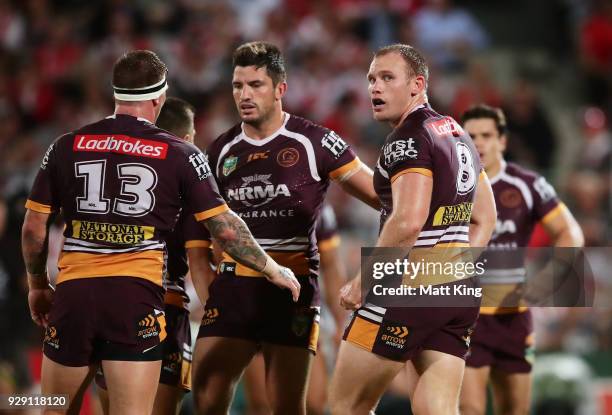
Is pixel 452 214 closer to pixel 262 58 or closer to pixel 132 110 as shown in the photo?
pixel 262 58

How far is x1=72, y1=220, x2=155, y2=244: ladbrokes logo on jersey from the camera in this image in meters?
6.12

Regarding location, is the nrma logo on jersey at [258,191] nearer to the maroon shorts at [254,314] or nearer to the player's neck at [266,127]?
the player's neck at [266,127]

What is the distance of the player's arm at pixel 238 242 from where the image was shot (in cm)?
628

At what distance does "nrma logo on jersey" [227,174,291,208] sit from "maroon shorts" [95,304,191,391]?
0.93 metres

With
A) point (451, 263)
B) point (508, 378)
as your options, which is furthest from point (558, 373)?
point (451, 263)

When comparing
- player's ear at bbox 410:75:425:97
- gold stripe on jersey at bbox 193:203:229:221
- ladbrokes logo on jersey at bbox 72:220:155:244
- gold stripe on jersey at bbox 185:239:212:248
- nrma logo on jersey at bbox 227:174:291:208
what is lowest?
gold stripe on jersey at bbox 185:239:212:248

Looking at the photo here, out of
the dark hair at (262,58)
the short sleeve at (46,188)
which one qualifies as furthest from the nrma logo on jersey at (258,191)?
the short sleeve at (46,188)

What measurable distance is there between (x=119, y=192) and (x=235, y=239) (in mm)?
753

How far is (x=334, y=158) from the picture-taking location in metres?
7.36

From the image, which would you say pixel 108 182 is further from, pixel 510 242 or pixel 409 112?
pixel 510 242

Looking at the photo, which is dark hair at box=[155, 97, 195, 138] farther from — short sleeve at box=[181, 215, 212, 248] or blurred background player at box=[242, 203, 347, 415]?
blurred background player at box=[242, 203, 347, 415]

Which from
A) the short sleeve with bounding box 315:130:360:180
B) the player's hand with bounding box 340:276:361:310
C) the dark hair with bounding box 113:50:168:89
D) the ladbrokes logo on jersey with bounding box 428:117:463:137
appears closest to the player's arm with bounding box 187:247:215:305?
the short sleeve with bounding box 315:130:360:180

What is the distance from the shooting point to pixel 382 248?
20.0 feet

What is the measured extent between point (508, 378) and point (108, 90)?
832 centimetres
